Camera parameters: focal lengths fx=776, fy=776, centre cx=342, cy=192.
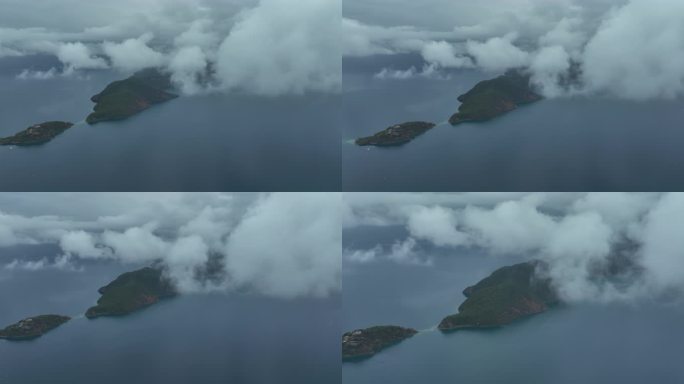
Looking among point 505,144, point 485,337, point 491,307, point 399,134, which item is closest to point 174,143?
point 399,134

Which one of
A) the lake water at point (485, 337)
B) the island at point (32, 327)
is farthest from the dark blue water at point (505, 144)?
the island at point (32, 327)

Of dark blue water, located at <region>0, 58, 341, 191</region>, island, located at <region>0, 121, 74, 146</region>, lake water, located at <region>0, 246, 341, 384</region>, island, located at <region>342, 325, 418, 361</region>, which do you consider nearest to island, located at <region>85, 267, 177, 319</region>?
lake water, located at <region>0, 246, 341, 384</region>

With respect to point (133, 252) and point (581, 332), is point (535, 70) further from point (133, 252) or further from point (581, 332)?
point (133, 252)

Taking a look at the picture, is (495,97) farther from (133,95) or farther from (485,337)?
(133,95)

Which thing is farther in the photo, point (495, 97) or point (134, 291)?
point (495, 97)

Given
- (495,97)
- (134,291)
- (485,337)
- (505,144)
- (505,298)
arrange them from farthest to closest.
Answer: (495,97) → (505,144) → (485,337) → (134,291) → (505,298)

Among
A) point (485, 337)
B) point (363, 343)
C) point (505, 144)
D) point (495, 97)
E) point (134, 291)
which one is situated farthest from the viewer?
point (495, 97)
